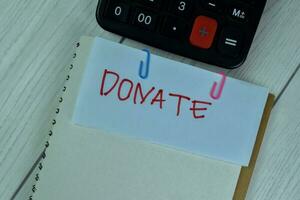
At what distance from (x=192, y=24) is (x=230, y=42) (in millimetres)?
30

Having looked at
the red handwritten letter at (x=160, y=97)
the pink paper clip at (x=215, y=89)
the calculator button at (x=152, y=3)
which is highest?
the calculator button at (x=152, y=3)

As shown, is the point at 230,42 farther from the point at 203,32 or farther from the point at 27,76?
the point at 27,76

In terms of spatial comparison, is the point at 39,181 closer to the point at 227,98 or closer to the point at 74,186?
the point at 74,186

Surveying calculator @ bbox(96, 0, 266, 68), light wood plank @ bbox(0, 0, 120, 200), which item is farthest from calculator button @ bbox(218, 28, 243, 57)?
light wood plank @ bbox(0, 0, 120, 200)

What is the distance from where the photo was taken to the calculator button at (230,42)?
0.28 metres

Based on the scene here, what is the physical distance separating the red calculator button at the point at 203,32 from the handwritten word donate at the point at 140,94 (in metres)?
0.04

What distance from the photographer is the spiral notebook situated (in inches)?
10.6

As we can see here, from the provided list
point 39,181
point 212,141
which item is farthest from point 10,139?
point 212,141

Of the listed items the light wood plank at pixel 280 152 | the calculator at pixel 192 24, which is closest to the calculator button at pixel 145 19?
the calculator at pixel 192 24

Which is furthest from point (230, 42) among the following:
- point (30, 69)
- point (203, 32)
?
point (30, 69)

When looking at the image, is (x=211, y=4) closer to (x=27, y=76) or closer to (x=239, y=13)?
(x=239, y=13)

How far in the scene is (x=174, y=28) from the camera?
0.28m

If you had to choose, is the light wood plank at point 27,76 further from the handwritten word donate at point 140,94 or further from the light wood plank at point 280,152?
the light wood plank at point 280,152

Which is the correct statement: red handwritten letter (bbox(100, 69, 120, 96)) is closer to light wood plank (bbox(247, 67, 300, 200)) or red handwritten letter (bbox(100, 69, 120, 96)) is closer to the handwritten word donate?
the handwritten word donate
